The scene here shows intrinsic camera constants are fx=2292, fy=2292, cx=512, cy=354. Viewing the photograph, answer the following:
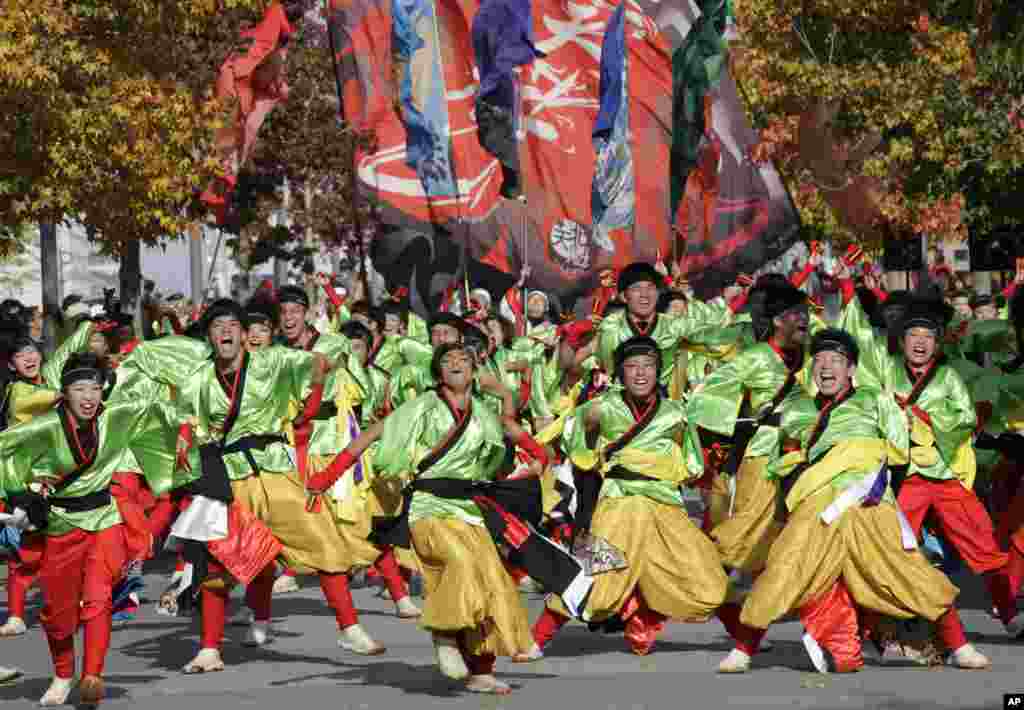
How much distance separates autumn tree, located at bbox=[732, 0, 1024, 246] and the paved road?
1561 cm

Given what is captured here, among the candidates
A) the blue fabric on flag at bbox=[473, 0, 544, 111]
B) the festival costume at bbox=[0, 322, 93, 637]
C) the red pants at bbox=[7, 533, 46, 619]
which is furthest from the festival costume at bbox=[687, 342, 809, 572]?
the blue fabric on flag at bbox=[473, 0, 544, 111]

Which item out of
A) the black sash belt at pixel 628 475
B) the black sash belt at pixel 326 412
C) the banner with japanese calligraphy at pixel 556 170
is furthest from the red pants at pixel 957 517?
the banner with japanese calligraphy at pixel 556 170

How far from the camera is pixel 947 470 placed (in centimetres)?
1185

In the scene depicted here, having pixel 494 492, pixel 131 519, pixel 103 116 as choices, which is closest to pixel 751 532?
pixel 494 492

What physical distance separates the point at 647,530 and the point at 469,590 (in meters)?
1.54

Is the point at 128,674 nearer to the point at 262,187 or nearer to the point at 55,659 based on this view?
the point at 55,659

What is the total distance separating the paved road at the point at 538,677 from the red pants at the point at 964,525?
0.27 metres

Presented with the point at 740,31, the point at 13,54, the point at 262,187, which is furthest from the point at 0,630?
the point at 262,187

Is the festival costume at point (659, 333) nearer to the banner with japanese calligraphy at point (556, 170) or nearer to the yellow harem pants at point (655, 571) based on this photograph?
the yellow harem pants at point (655, 571)

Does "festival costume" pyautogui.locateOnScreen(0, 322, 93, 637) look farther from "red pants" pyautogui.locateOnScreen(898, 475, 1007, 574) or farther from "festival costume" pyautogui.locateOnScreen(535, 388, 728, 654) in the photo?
"red pants" pyautogui.locateOnScreen(898, 475, 1007, 574)

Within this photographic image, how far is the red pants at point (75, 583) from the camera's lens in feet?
34.5

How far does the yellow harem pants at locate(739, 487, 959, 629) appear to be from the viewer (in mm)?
10742

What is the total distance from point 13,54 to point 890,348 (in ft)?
44.6

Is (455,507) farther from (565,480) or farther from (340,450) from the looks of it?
(565,480)
